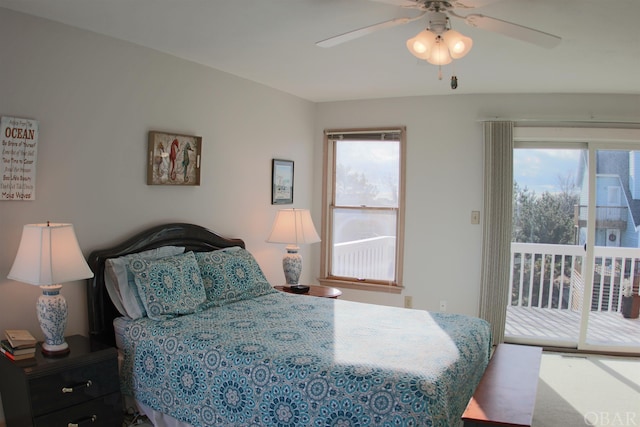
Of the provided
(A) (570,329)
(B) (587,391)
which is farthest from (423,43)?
(A) (570,329)

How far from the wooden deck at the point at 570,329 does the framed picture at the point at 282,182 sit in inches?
99.8

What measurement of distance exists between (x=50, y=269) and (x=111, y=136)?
106 centimetres

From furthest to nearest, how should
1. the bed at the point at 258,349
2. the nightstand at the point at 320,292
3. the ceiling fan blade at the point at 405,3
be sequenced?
1. the nightstand at the point at 320,292
2. the bed at the point at 258,349
3. the ceiling fan blade at the point at 405,3

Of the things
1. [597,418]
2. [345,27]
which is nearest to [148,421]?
[345,27]

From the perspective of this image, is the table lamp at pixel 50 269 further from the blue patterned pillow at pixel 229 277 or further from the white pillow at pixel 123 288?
the blue patterned pillow at pixel 229 277

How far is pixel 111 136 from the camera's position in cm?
330

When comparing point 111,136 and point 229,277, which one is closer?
point 111,136

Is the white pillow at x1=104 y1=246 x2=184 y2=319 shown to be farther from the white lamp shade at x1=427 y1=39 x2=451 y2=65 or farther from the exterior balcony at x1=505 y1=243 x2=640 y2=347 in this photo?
the exterior balcony at x1=505 y1=243 x2=640 y2=347

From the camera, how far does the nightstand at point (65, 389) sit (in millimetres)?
2500

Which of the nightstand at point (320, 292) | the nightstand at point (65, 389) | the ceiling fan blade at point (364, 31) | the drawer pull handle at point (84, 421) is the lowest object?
the drawer pull handle at point (84, 421)

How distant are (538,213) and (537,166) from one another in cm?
45

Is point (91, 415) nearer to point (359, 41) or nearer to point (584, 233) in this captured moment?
point (359, 41)

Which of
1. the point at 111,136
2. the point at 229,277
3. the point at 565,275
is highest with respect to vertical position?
the point at 111,136

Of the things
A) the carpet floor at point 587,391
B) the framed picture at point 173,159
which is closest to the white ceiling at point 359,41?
the framed picture at point 173,159
